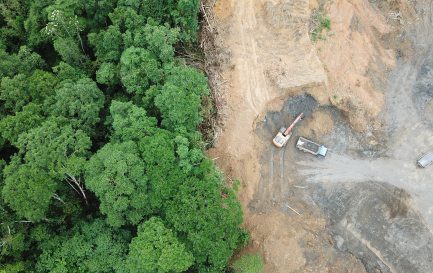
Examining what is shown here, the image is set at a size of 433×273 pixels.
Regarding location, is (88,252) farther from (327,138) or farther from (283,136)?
(327,138)

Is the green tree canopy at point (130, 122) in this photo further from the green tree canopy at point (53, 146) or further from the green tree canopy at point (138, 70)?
the green tree canopy at point (53, 146)

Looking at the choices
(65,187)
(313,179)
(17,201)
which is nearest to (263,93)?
(313,179)

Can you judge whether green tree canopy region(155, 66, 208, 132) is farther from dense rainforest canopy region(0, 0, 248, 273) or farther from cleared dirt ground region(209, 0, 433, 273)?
cleared dirt ground region(209, 0, 433, 273)

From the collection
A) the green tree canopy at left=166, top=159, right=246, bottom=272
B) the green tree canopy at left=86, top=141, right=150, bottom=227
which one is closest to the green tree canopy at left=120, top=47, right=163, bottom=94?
the green tree canopy at left=86, top=141, right=150, bottom=227

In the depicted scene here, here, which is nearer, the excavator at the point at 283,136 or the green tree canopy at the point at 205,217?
the green tree canopy at the point at 205,217

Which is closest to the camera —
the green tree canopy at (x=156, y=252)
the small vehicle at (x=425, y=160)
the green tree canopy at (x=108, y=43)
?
the green tree canopy at (x=156, y=252)

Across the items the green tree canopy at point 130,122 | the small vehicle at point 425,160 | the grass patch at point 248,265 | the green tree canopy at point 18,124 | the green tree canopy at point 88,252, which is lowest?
the green tree canopy at point 88,252

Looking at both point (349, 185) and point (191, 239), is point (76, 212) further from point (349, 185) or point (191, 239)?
point (349, 185)

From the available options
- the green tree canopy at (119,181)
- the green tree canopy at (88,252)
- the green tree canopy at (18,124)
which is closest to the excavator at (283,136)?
the green tree canopy at (119,181)
